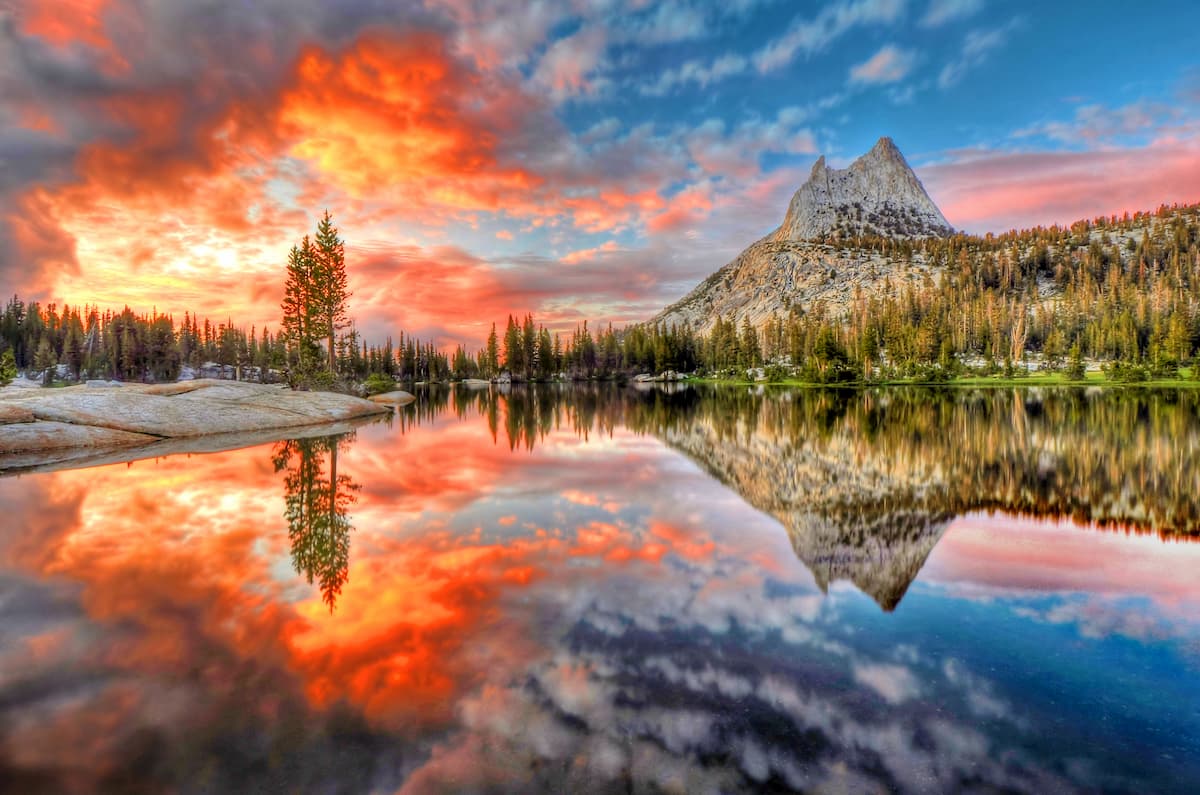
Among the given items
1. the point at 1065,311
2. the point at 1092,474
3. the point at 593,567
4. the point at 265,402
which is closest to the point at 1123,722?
the point at 593,567

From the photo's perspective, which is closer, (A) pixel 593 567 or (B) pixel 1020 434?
(A) pixel 593 567

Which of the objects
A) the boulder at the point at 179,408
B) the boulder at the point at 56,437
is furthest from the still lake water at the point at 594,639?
the boulder at the point at 179,408

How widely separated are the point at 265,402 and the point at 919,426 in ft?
108

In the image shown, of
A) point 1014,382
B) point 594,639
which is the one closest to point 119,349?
point 594,639

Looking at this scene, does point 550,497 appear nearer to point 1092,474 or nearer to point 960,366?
point 1092,474

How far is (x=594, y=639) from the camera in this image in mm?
5480

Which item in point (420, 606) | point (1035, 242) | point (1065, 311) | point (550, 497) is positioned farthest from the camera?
point (1035, 242)

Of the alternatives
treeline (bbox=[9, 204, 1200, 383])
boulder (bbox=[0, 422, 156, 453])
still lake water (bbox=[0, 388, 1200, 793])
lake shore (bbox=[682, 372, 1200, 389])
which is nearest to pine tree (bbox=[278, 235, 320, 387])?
treeline (bbox=[9, 204, 1200, 383])

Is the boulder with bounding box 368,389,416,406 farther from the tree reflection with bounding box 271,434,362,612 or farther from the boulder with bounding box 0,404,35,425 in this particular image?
the tree reflection with bounding box 271,434,362,612

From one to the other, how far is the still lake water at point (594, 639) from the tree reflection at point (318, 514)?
84mm

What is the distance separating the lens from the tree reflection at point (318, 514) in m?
7.28

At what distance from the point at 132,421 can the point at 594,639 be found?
895 inches

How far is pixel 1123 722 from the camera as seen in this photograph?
13.9 ft

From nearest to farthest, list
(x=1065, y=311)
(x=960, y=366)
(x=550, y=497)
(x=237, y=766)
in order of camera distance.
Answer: (x=237, y=766)
(x=550, y=497)
(x=960, y=366)
(x=1065, y=311)
